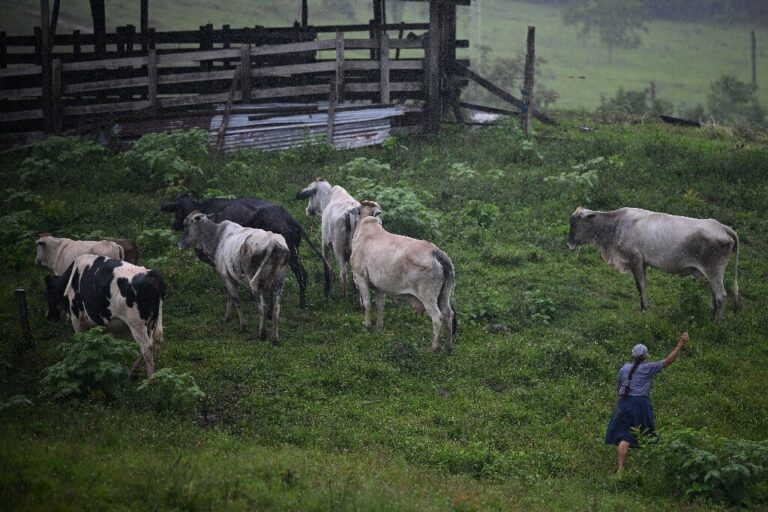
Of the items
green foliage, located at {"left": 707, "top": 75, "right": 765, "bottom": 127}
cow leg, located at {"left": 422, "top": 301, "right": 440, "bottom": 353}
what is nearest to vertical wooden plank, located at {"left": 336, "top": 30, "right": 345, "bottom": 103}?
cow leg, located at {"left": 422, "top": 301, "right": 440, "bottom": 353}

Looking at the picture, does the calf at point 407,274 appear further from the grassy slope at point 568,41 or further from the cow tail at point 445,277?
the grassy slope at point 568,41

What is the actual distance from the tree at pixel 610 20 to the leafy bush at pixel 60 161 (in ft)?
194

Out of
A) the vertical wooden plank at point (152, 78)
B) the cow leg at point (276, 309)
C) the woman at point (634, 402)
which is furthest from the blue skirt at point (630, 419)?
the vertical wooden plank at point (152, 78)

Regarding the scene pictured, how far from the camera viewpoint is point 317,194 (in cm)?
1825

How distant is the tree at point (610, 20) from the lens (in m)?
76.6

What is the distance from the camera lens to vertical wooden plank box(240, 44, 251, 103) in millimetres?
25953

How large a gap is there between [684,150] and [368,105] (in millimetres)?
8605

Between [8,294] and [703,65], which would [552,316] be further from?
[703,65]

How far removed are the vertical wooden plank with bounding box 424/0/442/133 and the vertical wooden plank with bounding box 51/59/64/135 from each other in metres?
10.3

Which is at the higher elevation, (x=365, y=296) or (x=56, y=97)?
(x=56, y=97)

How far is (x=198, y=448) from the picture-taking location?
10055 mm

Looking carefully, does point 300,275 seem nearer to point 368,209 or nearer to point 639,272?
point 368,209

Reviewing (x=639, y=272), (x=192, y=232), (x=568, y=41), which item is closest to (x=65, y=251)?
(x=192, y=232)

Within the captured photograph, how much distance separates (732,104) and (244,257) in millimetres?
47213
